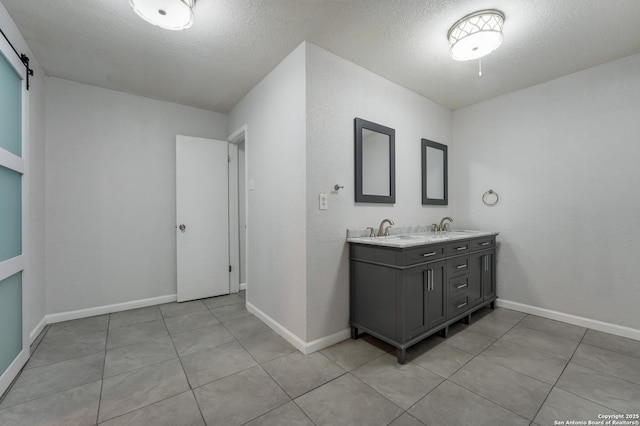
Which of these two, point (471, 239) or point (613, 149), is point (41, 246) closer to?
point (471, 239)

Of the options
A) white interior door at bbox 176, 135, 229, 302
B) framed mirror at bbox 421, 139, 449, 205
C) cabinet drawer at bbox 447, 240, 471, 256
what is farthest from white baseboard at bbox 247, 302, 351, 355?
framed mirror at bbox 421, 139, 449, 205

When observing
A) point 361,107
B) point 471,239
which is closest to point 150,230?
point 361,107

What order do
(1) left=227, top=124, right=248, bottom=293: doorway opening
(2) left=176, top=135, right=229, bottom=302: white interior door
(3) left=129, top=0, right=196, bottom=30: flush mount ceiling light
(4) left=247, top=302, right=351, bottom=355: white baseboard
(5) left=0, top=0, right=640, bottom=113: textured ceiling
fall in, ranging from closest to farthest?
1. (3) left=129, top=0, right=196, bottom=30: flush mount ceiling light
2. (5) left=0, top=0, right=640, bottom=113: textured ceiling
3. (4) left=247, top=302, right=351, bottom=355: white baseboard
4. (2) left=176, top=135, right=229, bottom=302: white interior door
5. (1) left=227, top=124, right=248, bottom=293: doorway opening

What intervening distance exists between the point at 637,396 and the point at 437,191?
2287 mm

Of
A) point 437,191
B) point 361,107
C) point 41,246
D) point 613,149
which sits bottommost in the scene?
point 41,246

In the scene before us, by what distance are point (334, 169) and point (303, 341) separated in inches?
56.8

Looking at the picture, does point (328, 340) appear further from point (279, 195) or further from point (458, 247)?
point (458, 247)

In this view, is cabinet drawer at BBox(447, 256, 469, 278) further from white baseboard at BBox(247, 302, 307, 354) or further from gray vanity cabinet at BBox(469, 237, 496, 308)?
white baseboard at BBox(247, 302, 307, 354)

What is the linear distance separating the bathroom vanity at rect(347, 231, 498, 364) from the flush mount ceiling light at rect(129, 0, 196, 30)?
198 cm

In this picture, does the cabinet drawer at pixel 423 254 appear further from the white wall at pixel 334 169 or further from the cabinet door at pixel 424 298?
the white wall at pixel 334 169

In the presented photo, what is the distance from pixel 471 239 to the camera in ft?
8.73

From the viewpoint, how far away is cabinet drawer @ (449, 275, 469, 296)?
7.96ft

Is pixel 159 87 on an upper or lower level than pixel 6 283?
upper

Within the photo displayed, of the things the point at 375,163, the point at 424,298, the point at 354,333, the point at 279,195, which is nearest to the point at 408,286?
the point at 424,298
